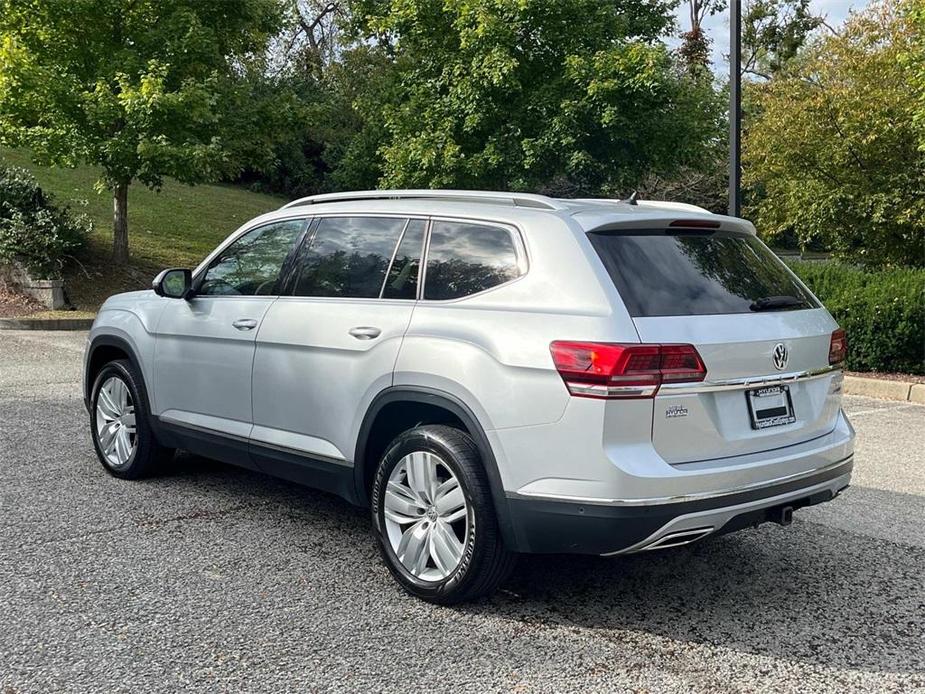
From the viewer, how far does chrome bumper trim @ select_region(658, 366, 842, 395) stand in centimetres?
358

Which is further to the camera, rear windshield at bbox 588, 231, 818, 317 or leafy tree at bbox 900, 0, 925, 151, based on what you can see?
leafy tree at bbox 900, 0, 925, 151

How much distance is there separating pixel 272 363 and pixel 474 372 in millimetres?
1407

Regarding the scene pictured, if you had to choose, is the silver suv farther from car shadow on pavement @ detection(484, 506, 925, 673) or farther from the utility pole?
the utility pole

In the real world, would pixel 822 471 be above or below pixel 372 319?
below

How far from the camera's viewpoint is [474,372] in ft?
12.6

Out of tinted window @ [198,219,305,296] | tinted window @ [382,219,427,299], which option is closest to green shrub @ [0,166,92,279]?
tinted window @ [198,219,305,296]

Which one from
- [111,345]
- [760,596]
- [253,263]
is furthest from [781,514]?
[111,345]

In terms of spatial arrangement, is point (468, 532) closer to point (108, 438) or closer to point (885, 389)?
point (108, 438)

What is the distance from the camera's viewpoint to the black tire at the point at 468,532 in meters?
3.83

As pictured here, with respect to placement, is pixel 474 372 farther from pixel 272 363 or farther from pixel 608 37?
pixel 608 37

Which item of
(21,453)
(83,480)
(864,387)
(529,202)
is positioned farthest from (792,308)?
(864,387)

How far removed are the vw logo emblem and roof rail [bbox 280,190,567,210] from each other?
107 centimetres

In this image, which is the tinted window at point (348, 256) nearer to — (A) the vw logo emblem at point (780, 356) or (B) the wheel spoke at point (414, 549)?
(B) the wheel spoke at point (414, 549)

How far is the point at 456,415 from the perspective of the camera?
3.93 meters
